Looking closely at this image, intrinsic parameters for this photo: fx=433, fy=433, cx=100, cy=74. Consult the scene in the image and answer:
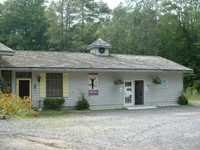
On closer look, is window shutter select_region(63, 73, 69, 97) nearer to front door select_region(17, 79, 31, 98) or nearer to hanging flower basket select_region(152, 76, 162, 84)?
front door select_region(17, 79, 31, 98)

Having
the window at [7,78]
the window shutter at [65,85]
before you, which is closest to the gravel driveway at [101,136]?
the window at [7,78]

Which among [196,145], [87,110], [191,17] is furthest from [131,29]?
[196,145]

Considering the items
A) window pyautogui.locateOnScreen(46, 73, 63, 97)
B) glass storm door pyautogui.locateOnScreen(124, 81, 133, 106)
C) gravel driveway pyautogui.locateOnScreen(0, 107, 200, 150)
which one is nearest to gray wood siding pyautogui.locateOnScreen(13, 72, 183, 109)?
glass storm door pyautogui.locateOnScreen(124, 81, 133, 106)

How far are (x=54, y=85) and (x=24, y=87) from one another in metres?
1.93

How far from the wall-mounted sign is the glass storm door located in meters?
2.44

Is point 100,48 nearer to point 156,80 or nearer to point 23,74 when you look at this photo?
point 156,80

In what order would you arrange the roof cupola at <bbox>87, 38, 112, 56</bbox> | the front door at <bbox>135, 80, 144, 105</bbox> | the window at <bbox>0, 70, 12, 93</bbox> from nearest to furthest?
1. the window at <bbox>0, 70, 12, 93</bbox>
2. the front door at <bbox>135, 80, 144, 105</bbox>
3. the roof cupola at <bbox>87, 38, 112, 56</bbox>

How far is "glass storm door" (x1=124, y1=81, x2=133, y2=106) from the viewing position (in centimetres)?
2935

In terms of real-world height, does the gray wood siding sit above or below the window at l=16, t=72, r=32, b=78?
below

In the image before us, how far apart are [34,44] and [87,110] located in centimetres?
2969

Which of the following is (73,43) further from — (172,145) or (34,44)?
(172,145)

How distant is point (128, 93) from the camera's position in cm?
2948

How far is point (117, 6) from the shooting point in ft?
187

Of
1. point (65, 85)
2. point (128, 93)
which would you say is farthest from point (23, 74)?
point (128, 93)
